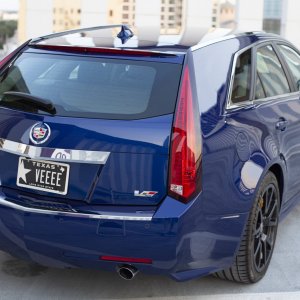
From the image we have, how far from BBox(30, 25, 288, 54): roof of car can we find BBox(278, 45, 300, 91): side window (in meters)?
0.42

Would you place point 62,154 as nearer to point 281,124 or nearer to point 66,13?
point 281,124

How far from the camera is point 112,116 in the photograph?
2.90m

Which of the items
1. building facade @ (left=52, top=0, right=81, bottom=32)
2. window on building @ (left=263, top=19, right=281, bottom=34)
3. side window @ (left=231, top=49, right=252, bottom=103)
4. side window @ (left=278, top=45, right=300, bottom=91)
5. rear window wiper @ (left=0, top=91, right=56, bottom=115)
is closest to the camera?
rear window wiper @ (left=0, top=91, right=56, bottom=115)

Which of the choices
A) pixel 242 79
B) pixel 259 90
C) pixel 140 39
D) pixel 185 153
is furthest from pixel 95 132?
pixel 259 90

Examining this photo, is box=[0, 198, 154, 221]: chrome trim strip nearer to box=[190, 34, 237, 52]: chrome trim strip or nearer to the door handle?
box=[190, 34, 237, 52]: chrome trim strip

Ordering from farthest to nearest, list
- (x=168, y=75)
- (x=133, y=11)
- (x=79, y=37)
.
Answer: (x=133, y=11) < (x=79, y=37) < (x=168, y=75)

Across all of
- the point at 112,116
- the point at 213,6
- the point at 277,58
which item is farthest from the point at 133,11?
the point at 112,116

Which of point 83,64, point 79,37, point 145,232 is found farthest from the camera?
point 79,37

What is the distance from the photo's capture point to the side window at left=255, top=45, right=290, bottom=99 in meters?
3.68

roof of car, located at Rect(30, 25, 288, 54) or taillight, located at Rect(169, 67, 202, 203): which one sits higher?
roof of car, located at Rect(30, 25, 288, 54)

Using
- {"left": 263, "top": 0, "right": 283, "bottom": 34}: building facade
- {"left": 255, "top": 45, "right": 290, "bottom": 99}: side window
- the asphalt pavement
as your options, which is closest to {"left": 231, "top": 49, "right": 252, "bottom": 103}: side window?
{"left": 255, "top": 45, "right": 290, "bottom": 99}: side window

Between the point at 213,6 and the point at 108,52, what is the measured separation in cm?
1597

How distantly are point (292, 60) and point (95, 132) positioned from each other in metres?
2.08

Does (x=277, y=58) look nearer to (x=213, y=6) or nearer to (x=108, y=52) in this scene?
(x=108, y=52)
